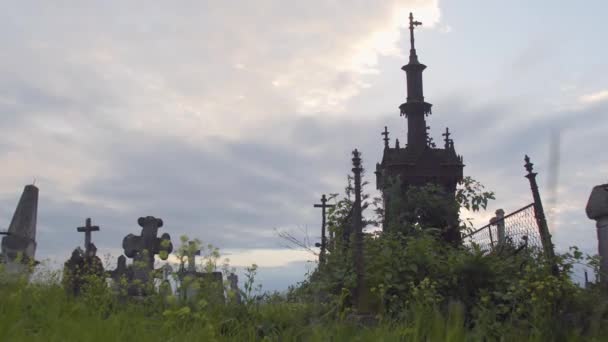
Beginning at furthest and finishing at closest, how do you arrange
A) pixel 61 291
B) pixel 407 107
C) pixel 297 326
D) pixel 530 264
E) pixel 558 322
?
pixel 407 107 < pixel 530 264 < pixel 61 291 < pixel 558 322 < pixel 297 326

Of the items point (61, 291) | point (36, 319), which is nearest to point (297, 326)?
point (36, 319)

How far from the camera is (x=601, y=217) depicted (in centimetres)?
830

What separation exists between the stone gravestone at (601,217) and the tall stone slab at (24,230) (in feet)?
35.7

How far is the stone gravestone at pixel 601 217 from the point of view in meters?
8.15

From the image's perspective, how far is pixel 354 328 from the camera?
6.05 meters

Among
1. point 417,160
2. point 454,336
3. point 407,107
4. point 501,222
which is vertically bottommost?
point 454,336

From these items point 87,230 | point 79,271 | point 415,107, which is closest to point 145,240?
point 79,271

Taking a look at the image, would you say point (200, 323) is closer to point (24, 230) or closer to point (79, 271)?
point (79, 271)

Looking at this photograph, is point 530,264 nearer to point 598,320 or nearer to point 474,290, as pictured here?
point 474,290

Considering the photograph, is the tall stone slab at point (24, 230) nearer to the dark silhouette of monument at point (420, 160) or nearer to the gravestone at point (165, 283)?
the gravestone at point (165, 283)

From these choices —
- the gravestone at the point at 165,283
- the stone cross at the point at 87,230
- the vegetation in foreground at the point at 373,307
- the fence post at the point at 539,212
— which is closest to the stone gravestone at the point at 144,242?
the vegetation in foreground at the point at 373,307

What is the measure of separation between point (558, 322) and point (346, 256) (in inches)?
140

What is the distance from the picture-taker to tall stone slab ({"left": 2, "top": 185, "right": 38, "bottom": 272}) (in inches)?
504

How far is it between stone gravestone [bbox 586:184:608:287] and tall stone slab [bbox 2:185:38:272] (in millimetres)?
10874
